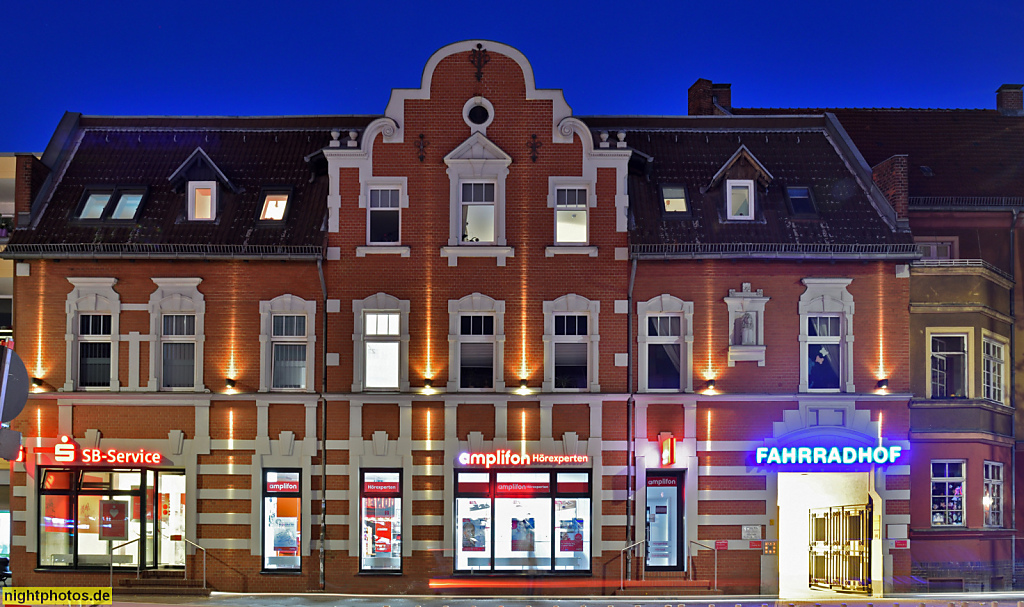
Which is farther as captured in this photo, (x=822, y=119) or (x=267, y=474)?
(x=822, y=119)

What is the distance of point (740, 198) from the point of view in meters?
24.5

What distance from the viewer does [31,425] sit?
23281 millimetres

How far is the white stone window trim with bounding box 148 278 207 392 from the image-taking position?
76.5 ft

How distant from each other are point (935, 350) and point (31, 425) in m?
23.9

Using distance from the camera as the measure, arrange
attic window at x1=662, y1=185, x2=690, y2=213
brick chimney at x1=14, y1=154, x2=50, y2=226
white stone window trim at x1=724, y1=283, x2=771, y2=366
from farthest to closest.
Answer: attic window at x1=662, y1=185, x2=690, y2=213
brick chimney at x1=14, y1=154, x2=50, y2=226
white stone window trim at x1=724, y1=283, x2=771, y2=366

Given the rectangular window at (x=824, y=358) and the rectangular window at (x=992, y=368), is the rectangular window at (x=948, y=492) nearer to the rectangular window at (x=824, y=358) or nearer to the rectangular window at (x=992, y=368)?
the rectangular window at (x=992, y=368)

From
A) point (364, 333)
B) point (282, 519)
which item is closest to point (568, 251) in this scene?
point (364, 333)

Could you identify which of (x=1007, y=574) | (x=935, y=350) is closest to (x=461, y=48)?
(x=935, y=350)

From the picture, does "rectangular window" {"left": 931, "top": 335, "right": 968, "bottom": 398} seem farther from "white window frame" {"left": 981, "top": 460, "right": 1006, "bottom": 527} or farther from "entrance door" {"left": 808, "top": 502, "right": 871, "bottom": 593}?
"entrance door" {"left": 808, "top": 502, "right": 871, "bottom": 593}

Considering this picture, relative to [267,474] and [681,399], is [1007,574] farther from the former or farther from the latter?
[267,474]

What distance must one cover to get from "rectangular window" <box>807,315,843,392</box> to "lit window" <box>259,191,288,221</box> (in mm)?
13998

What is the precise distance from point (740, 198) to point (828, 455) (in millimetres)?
7004

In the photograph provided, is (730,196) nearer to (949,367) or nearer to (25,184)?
(949,367)

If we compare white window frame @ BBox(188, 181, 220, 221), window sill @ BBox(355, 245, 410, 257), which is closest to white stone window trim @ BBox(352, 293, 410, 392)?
window sill @ BBox(355, 245, 410, 257)
